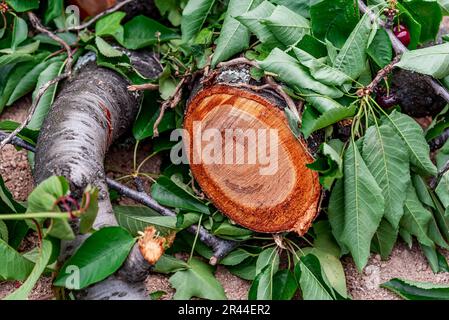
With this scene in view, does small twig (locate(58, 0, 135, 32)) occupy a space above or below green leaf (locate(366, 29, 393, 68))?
below

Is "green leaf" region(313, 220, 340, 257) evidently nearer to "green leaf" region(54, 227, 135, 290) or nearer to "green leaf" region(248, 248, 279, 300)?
"green leaf" region(248, 248, 279, 300)

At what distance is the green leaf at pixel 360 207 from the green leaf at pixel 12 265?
1.91 feet

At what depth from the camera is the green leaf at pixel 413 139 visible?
126 cm

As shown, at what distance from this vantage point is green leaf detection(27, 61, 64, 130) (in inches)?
59.0

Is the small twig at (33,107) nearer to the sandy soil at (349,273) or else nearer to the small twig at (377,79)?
the sandy soil at (349,273)

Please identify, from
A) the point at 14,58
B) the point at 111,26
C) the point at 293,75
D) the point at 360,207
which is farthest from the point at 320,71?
the point at 14,58

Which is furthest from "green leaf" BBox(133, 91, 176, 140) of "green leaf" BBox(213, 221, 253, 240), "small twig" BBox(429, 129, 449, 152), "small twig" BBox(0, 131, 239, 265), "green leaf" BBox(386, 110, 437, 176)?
"small twig" BBox(429, 129, 449, 152)

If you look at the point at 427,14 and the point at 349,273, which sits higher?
the point at 427,14

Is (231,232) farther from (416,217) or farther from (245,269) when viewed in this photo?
(416,217)

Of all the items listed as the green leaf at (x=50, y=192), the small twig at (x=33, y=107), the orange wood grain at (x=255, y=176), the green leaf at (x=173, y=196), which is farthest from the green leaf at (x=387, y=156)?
→ the small twig at (x=33, y=107)

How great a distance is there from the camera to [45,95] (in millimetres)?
1515

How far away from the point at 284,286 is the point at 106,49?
674 millimetres

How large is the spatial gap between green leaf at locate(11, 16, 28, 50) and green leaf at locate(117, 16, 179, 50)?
241 millimetres
